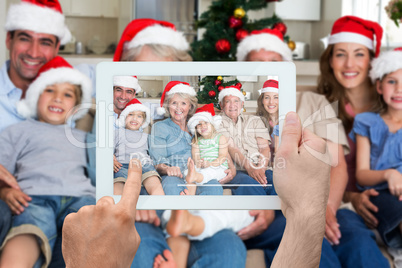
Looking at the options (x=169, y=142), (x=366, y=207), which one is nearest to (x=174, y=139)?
(x=169, y=142)

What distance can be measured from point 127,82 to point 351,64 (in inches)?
51.8

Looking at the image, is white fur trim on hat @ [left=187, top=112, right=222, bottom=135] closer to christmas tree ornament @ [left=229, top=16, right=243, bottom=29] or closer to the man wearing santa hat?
the man wearing santa hat

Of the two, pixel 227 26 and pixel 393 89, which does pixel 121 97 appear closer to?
pixel 393 89

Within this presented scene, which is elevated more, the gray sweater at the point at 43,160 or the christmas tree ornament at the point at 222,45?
the christmas tree ornament at the point at 222,45

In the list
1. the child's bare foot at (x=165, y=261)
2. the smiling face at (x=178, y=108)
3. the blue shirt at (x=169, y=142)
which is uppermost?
the smiling face at (x=178, y=108)

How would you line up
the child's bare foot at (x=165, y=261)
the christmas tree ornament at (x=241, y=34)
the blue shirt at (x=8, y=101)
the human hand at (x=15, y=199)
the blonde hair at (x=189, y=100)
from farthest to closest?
the christmas tree ornament at (x=241, y=34), the blue shirt at (x=8, y=101), the human hand at (x=15, y=199), the child's bare foot at (x=165, y=261), the blonde hair at (x=189, y=100)

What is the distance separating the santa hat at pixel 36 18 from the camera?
177 centimetres

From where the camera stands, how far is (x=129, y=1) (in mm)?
3910

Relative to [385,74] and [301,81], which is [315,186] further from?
[301,81]

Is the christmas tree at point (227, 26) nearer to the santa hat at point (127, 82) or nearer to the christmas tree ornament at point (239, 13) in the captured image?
the christmas tree ornament at point (239, 13)

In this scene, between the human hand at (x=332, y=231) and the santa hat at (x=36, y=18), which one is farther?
the santa hat at (x=36, y=18)

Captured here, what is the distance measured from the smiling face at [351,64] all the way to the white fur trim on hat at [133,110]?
126cm

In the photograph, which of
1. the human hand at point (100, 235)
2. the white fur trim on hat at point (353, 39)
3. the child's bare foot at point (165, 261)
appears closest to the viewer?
the human hand at point (100, 235)

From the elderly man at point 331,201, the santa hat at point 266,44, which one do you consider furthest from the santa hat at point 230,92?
the santa hat at point 266,44
